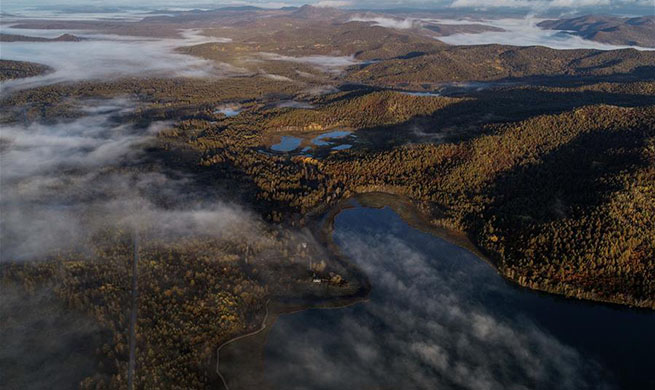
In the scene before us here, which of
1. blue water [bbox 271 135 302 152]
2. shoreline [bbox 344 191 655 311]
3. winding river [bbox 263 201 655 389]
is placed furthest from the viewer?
blue water [bbox 271 135 302 152]

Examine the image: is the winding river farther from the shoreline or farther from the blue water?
the blue water

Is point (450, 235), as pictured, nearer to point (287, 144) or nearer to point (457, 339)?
point (457, 339)

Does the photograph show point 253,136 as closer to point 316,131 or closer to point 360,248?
point 316,131

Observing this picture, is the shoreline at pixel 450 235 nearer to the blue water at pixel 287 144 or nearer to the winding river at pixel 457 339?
the winding river at pixel 457 339

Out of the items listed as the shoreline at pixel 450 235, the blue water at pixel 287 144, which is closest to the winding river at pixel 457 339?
the shoreline at pixel 450 235

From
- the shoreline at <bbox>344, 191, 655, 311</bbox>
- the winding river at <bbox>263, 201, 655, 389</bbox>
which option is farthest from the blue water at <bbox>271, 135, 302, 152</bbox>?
the winding river at <bbox>263, 201, 655, 389</bbox>

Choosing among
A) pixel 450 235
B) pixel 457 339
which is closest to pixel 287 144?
pixel 450 235

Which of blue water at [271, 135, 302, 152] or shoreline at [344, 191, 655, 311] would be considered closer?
shoreline at [344, 191, 655, 311]
